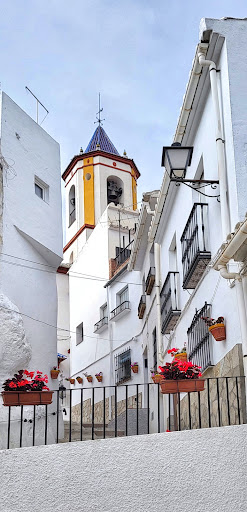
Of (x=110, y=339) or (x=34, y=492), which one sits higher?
(x=110, y=339)

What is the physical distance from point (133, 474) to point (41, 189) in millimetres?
10753

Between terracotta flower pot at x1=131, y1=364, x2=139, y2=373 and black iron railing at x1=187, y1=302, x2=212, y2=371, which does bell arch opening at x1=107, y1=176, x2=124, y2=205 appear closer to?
terracotta flower pot at x1=131, y1=364, x2=139, y2=373

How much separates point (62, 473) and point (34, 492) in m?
0.32

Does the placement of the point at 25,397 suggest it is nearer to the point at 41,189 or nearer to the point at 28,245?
the point at 28,245

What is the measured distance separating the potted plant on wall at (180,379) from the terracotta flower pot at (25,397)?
1409 mm

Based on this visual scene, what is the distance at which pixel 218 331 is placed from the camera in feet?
30.5

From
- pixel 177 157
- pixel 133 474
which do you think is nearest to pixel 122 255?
pixel 177 157

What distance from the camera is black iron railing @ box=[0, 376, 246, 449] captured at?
7762 millimetres

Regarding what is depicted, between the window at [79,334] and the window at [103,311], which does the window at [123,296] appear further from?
the window at [79,334]

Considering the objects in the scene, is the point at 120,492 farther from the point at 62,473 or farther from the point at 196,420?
the point at 196,420

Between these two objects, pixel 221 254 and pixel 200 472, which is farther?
pixel 221 254

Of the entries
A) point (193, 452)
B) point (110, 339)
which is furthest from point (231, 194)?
point (110, 339)

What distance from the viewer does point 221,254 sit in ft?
26.9

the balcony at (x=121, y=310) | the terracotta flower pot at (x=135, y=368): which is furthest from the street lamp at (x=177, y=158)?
the balcony at (x=121, y=310)
